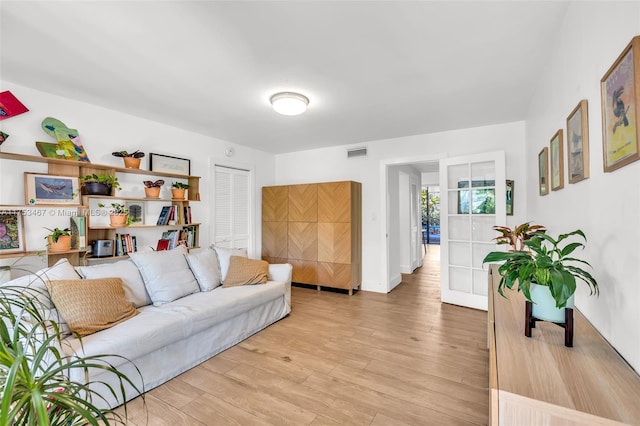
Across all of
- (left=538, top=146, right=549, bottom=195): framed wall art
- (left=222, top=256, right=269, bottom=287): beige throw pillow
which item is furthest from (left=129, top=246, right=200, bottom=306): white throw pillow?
(left=538, top=146, right=549, bottom=195): framed wall art

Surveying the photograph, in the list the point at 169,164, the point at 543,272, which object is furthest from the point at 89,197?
the point at 543,272

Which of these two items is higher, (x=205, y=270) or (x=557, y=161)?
(x=557, y=161)

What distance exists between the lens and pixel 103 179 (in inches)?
116

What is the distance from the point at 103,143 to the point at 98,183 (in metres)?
0.53

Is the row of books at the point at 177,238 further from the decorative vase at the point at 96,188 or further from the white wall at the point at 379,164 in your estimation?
the white wall at the point at 379,164

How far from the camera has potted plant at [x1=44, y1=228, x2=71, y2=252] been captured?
260 centimetres

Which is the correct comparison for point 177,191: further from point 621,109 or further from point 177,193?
point 621,109

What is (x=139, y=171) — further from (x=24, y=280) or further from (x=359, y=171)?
(x=359, y=171)

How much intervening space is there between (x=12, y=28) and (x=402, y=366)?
142 inches

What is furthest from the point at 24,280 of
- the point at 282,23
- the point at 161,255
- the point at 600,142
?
the point at 600,142

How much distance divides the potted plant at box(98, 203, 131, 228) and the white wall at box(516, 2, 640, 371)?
3.77 m

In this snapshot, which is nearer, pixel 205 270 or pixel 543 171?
pixel 543 171

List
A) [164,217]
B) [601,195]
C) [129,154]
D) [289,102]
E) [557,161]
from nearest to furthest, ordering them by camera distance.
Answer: [601,195]
[557,161]
[289,102]
[129,154]
[164,217]

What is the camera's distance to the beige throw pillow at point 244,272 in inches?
129
